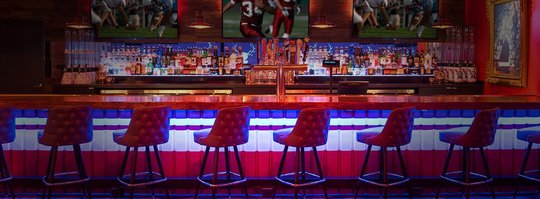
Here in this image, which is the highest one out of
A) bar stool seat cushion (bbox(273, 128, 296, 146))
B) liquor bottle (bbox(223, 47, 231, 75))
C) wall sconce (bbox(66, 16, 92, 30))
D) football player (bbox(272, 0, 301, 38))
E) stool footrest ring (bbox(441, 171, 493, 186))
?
football player (bbox(272, 0, 301, 38))

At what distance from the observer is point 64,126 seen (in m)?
5.44

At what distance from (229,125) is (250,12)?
509cm

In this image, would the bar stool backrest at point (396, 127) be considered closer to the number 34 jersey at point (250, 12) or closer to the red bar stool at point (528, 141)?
the red bar stool at point (528, 141)

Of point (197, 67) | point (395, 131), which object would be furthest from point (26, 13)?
point (395, 131)

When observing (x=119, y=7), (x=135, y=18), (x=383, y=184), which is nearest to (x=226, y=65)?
→ (x=135, y=18)

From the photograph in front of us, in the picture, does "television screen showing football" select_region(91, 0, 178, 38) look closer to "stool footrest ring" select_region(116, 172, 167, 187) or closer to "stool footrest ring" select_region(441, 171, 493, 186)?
"stool footrest ring" select_region(116, 172, 167, 187)

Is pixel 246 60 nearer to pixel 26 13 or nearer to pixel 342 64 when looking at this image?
pixel 342 64

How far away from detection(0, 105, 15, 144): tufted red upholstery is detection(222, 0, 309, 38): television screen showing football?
16.6ft

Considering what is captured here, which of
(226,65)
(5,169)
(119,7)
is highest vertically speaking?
(119,7)

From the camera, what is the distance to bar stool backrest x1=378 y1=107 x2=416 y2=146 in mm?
5469

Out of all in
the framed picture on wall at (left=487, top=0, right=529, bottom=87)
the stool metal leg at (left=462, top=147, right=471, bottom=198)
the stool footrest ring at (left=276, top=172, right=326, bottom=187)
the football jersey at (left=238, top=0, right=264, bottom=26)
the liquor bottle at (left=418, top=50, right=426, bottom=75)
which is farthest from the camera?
the liquor bottle at (left=418, top=50, right=426, bottom=75)

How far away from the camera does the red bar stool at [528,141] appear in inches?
229

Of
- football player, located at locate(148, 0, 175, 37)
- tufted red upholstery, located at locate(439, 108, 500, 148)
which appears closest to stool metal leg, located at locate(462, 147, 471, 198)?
tufted red upholstery, located at locate(439, 108, 500, 148)

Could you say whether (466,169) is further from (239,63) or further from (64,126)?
(239,63)
